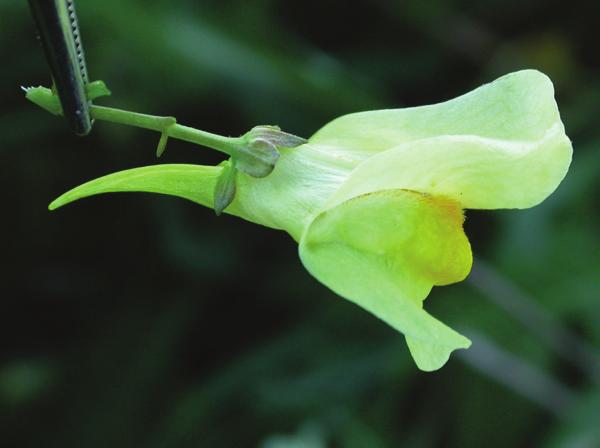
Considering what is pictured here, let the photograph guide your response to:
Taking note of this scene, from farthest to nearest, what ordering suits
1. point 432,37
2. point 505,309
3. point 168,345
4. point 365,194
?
1. point 432,37
2. point 168,345
3. point 505,309
4. point 365,194

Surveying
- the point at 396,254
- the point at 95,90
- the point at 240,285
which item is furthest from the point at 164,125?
the point at 240,285

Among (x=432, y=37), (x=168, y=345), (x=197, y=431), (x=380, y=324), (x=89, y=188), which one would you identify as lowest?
(x=89, y=188)

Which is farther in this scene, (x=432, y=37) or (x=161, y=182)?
(x=432, y=37)

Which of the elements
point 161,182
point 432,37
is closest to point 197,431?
point 432,37

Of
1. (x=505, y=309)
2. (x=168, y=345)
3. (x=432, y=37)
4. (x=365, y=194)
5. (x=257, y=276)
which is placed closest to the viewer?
(x=365, y=194)

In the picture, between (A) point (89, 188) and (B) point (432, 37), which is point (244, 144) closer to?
(A) point (89, 188)

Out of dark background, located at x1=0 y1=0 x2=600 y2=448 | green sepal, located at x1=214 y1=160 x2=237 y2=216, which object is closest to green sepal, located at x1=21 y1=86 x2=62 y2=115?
green sepal, located at x1=214 y1=160 x2=237 y2=216

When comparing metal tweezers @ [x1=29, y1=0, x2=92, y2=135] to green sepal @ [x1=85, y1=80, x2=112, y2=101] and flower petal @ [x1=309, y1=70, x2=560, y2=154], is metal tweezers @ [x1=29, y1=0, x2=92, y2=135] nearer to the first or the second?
green sepal @ [x1=85, y1=80, x2=112, y2=101]
